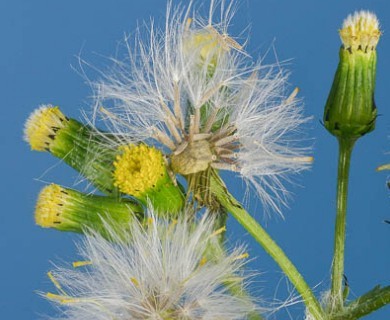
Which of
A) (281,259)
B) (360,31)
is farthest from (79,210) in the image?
(360,31)

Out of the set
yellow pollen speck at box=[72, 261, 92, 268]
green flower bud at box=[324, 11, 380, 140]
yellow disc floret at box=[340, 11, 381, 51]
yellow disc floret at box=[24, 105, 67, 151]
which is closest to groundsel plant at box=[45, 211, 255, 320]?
yellow pollen speck at box=[72, 261, 92, 268]

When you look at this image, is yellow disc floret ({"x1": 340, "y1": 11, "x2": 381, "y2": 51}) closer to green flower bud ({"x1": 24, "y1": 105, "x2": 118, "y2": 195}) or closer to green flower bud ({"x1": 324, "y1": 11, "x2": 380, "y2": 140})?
green flower bud ({"x1": 324, "y1": 11, "x2": 380, "y2": 140})

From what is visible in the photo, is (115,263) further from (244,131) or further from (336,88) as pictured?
(336,88)

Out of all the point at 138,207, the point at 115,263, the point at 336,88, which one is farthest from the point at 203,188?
the point at 336,88

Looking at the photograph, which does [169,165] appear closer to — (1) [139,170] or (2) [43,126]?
(1) [139,170]

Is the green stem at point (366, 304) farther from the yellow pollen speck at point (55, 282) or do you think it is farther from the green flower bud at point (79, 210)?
the yellow pollen speck at point (55, 282)

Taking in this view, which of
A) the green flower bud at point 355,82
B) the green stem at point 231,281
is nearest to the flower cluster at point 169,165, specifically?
the green stem at point 231,281
